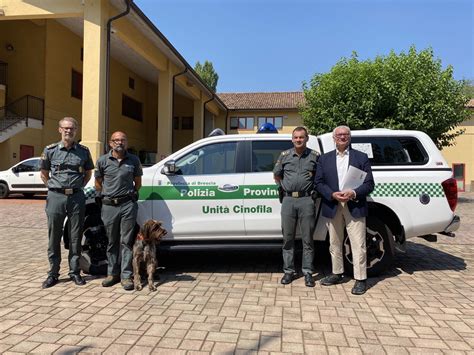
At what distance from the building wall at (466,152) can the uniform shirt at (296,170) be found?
3246 centimetres

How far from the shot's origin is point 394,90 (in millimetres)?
18625

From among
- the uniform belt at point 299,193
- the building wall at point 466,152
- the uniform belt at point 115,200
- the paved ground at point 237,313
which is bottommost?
the paved ground at point 237,313

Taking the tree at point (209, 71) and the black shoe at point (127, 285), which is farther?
the tree at point (209, 71)

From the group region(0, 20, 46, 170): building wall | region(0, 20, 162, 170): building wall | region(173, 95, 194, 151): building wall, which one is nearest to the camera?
region(0, 20, 162, 170): building wall

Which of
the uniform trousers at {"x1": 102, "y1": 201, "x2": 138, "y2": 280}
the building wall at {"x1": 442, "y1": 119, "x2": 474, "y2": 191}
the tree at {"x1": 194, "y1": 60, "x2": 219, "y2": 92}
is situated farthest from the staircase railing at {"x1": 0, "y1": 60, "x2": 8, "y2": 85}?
the tree at {"x1": 194, "y1": 60, "x2": 219, "y2": 92}

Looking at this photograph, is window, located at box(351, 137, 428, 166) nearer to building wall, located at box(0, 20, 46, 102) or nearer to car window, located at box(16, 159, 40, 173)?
car window, located at box(16, 159, 40, 173)

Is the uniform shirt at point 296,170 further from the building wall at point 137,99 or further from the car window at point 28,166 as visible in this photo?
the building wall at point 137,99

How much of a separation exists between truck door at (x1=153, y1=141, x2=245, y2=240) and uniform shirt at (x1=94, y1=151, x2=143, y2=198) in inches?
17.3

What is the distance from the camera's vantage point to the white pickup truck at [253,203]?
539 cm

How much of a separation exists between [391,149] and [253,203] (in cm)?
199

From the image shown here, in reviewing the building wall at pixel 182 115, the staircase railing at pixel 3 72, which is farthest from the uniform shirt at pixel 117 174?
the building wall at pixel 182 115

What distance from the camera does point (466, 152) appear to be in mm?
33750

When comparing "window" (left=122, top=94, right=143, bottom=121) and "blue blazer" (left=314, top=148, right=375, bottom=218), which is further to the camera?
"window" (left=122, top=94, right=143, bottom=121)

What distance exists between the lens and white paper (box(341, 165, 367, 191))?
489 centimetres
